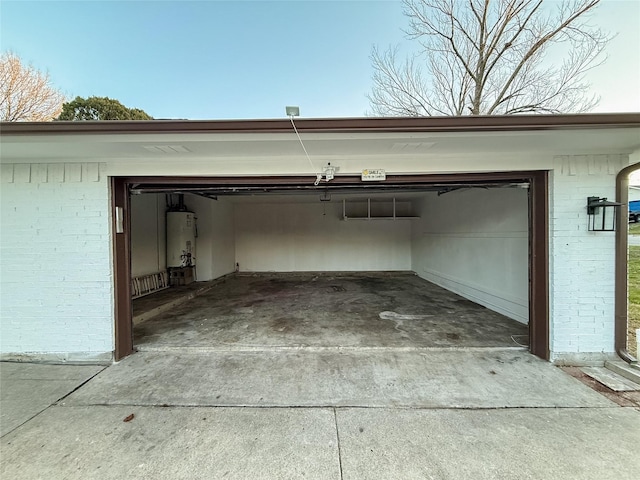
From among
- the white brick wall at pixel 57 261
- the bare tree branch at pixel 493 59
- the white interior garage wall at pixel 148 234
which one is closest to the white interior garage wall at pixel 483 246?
the bare tree branch at pixel 493 59

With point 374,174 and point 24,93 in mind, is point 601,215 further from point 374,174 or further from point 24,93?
point 24,93

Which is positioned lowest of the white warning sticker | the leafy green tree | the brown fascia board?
the white warning sticker

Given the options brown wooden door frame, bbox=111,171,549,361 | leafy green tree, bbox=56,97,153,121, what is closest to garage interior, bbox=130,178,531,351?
brown wooden door frame, bbox=111,171,549,361

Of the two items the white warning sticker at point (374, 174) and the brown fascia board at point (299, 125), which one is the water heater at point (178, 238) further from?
the white warning sticker at point (374, 174)

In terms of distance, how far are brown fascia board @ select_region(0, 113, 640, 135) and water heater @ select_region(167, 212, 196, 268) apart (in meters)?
4.32

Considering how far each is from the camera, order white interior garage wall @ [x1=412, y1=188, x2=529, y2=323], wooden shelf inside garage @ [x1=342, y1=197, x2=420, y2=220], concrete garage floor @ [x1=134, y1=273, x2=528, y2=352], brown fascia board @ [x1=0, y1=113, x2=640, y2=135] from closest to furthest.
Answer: brown fascia board @ [x1=0, y1=113, x2=640, y2=135] < concrete garage floor @ [x1=134, y1=273, x2=528, y2=352] < white interior garage wall @ [x1=412, y1=188, x2=529, y2=323] < wooden shelf inside garage @ [x1=342, y1=197, x2=420, y2=220]

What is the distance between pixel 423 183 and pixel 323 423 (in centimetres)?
274

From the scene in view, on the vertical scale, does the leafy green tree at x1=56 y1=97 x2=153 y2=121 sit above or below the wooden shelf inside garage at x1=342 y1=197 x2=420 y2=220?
above

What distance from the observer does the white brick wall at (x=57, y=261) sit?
2.97 meters

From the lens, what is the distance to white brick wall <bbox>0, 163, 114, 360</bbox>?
2.97m

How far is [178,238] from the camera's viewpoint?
6.32 meters

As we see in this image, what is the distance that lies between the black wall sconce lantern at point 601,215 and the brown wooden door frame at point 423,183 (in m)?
0.40

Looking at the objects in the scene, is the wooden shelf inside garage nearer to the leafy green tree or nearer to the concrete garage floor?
the concrete garage floor

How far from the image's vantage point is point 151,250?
593 cm
